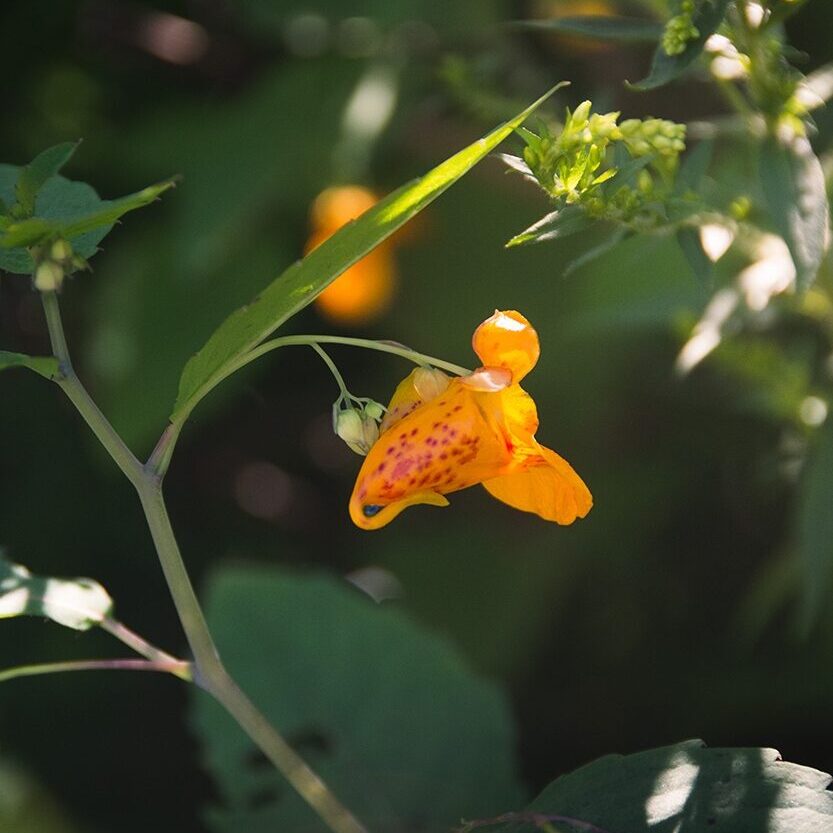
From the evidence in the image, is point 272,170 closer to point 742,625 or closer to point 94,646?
point 94,646

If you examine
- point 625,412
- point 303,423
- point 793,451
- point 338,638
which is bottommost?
point 303,423

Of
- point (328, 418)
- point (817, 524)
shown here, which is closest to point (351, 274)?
point (328, 418)

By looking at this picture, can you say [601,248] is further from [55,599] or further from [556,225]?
[55,599]

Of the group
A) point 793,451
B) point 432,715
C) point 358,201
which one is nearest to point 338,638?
point 432,715

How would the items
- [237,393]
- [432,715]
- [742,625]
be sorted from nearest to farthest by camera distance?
[432,715] < [742,625] < [237,393]

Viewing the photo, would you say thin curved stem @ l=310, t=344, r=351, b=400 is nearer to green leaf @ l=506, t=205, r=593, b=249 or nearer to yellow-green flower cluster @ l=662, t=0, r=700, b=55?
green leaf @ l=506, t=205, r=593, b=249

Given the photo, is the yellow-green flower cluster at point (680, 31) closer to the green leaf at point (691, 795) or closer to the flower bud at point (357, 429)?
the flower bud at point (357, 429)
